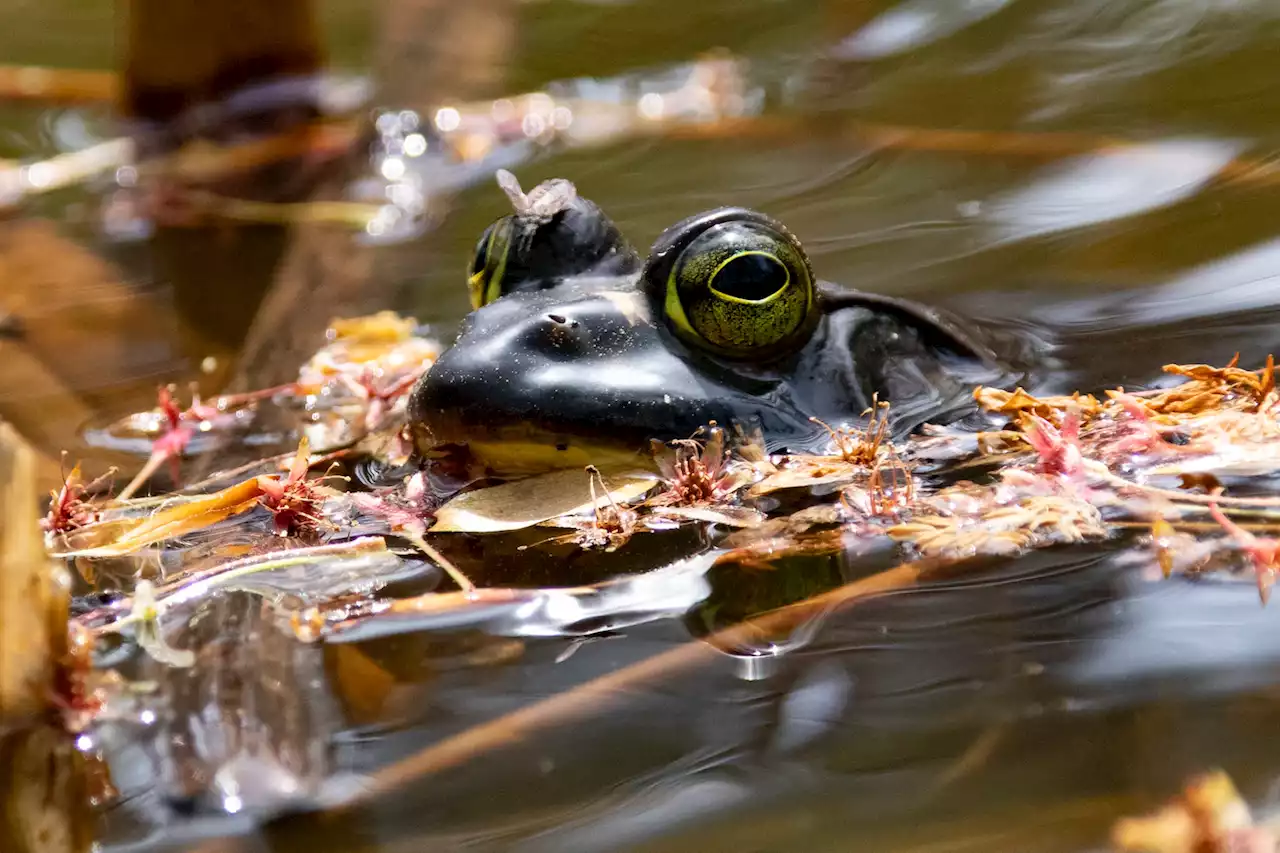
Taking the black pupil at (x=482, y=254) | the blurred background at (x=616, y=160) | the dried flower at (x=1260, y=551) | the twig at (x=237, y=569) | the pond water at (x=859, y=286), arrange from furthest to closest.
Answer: the blurred background at (x=616, y=160), the black pupil at (x=482, y=254), the twig at (x=237, y=569), the dried flower at (x=1260, y=551), the pond water at (x=859, y=286)

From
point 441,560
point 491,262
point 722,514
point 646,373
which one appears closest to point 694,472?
point 722,514

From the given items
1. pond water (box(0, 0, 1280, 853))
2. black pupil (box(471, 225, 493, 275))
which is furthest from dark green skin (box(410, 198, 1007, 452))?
pond water (box(0, 0, 1280, 853))

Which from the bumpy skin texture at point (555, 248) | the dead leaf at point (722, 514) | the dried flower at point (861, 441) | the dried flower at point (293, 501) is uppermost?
the bumpy skin texture at point (555, 248)

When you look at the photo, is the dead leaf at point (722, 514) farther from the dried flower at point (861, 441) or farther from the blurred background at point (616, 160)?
the blurred background at point (616, 160)

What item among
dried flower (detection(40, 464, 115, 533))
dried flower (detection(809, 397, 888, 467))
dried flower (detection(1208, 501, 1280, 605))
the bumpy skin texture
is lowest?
dried flower (detection(1208, 501, 1280, 605))

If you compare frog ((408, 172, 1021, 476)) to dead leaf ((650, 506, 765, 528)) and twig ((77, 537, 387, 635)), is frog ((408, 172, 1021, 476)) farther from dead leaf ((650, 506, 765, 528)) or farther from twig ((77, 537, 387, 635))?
twig ((77, 537, 387, 635))

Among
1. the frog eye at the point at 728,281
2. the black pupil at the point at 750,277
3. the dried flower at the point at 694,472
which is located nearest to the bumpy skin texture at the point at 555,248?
the frog eye at the point at 728,281

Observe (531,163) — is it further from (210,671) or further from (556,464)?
(210,671)
